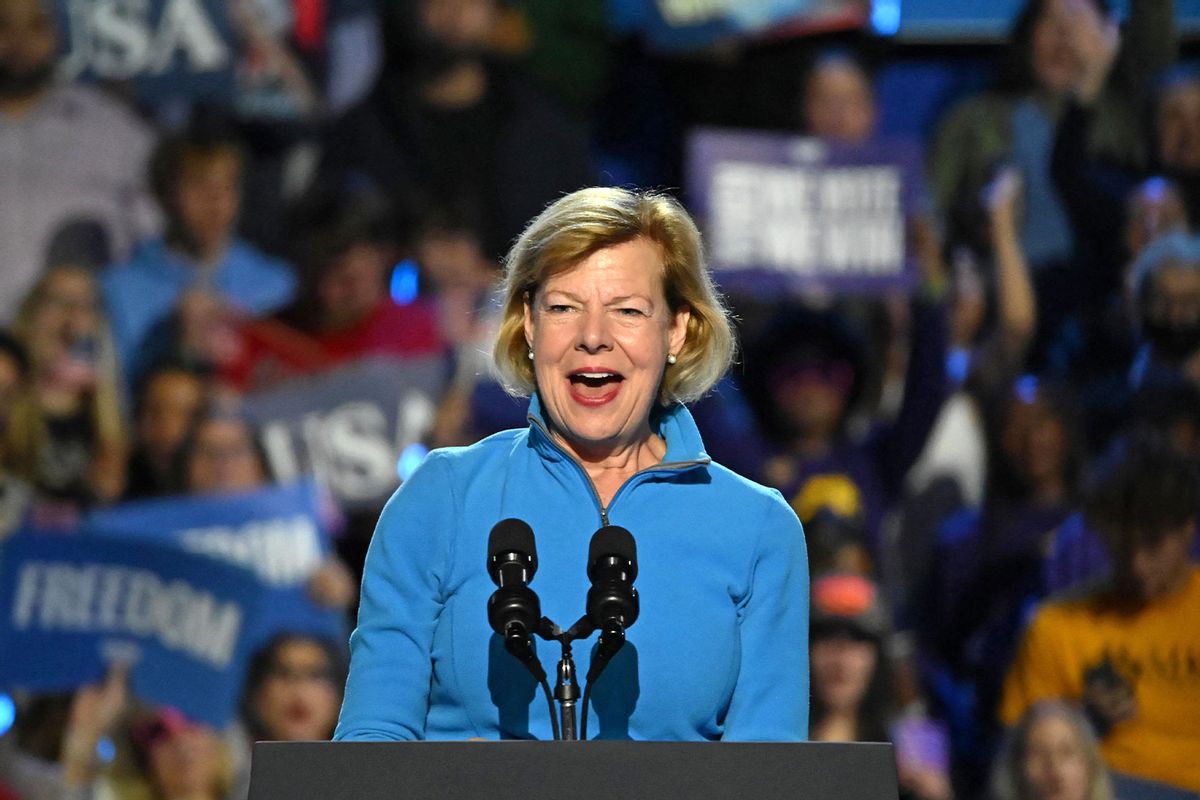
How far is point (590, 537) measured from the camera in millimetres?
1607

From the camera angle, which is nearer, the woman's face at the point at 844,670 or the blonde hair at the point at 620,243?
the blonde hair at the point at 620,243

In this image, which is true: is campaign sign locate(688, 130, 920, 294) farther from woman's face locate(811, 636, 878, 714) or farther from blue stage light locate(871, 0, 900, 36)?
woman's face locate(811, 636, 878, 714)

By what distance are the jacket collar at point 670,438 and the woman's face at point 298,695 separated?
10.0 feet

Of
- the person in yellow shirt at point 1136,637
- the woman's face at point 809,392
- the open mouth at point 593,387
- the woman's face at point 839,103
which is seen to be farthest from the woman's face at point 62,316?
the open mouth at point 593,387

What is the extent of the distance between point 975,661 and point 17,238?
10.4ft

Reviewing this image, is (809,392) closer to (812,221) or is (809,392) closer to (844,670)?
(812,221)

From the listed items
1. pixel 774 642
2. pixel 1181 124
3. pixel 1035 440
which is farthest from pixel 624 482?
pixel 1181 124

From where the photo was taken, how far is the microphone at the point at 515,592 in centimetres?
140

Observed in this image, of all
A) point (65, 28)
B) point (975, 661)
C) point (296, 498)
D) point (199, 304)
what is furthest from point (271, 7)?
point (975, 661)

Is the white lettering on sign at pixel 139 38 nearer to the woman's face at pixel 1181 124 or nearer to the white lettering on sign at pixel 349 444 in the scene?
the white lettering on sign at pixel 349 444

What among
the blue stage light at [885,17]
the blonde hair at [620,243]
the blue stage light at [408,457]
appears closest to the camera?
the blonde hair at [620,243]

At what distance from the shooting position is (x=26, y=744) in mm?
4504

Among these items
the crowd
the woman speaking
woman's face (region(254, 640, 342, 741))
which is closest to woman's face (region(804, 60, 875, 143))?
the crowd

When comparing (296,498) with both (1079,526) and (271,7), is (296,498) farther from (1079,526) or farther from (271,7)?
(1079,526)
